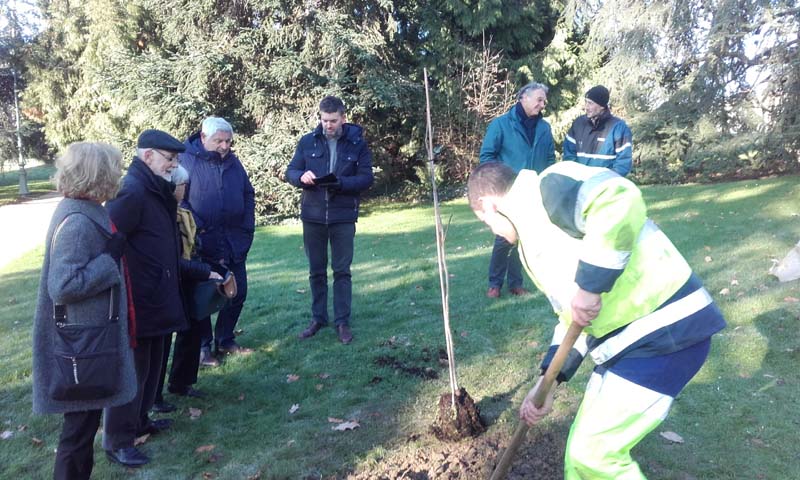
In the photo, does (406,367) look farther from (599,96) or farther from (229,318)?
A: (599,96)

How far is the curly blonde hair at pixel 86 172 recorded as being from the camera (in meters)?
2.91

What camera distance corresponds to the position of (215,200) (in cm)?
491

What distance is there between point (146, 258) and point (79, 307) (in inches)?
29.5

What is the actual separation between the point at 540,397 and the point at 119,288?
2203 millimetres

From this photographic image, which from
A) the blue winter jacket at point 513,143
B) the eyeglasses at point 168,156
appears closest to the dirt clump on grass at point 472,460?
the eyeglasses at point 168,156

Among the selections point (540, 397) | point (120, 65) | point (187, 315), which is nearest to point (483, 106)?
point (120, 65)

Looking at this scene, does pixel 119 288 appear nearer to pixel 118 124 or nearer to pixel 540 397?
pixel 540 397

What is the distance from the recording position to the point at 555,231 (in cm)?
240

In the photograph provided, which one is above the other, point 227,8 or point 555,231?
point 227,8

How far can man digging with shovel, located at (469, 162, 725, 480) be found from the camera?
221 cm

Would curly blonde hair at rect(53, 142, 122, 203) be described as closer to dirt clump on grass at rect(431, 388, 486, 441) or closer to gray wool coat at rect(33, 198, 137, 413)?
Result: gray wool coat at rect(33, 198, 137, 413)

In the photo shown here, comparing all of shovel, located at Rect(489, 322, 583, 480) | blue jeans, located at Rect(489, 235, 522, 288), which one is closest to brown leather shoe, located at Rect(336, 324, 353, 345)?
blue jeans, located at Rect(489, 235, 522, 288)

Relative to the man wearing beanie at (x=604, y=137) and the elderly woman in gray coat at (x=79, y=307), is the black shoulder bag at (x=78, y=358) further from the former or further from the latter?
the man wearing beanie at (x=604, y=137)

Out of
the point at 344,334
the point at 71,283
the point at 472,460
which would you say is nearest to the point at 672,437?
the point at 472,460
